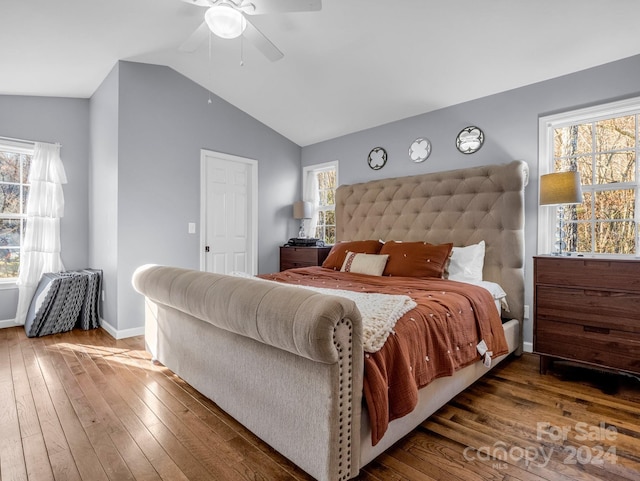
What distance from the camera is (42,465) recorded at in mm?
1578

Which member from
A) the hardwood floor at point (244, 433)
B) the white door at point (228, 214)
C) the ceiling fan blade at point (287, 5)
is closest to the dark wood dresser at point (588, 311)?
the hardwood floor at point (244, 433)

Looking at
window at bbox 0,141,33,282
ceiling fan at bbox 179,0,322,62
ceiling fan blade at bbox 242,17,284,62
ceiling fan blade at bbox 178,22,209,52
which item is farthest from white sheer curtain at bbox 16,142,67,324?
ceiling fan blade at bbox 242,17,284,62

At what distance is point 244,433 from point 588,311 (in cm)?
246

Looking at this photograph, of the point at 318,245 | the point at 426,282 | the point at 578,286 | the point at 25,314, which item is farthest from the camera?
the point at 318,245

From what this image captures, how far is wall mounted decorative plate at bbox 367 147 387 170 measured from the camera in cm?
424

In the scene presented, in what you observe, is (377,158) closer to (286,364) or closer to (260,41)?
(260,41)

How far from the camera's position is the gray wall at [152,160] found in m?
3.53

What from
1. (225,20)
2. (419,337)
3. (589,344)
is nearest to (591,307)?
Result: (589,344)

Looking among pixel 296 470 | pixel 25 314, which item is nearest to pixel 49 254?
pixel 25 314

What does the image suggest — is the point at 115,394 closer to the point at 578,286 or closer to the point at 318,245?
the point at 318,245

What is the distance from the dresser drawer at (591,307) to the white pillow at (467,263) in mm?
494

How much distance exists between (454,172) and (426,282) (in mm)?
1368

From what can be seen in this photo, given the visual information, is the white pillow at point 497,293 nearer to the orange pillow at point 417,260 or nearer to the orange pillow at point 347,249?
the orange pillow at point 417,260

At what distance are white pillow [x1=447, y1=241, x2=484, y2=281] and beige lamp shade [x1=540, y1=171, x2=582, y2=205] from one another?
667mm
